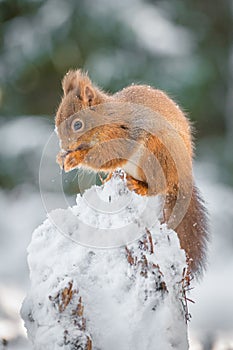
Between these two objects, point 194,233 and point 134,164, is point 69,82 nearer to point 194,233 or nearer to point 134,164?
point 134,164

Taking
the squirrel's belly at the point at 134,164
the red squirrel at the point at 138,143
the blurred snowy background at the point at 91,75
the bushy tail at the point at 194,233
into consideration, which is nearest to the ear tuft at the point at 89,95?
the red squirrel at the point at 138,143

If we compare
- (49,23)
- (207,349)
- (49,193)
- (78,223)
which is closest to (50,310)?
(78,223)

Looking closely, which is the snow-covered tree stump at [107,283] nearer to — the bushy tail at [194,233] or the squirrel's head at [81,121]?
the bushy tail at [194,233]

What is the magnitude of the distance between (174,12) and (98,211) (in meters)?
3.43

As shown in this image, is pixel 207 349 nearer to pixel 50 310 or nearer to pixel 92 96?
pixel 50 310

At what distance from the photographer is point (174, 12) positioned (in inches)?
184

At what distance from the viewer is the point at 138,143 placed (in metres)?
2.09

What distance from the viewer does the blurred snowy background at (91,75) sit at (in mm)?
4145

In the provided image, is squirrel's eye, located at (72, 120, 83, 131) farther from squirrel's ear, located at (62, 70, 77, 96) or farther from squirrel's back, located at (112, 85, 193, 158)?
squirrel's back, located at (112, 85, 193, 158)

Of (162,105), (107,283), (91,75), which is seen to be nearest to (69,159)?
(162,105)

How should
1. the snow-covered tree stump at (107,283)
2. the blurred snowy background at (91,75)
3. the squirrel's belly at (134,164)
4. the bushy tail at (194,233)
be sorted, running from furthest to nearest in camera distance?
the blurred snowy background at (91,75) < the squirrel's belly at (134,164) < the bushy tail at (194,233) < the snow-covered tree stump at (107,283)

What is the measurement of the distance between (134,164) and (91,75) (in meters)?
2.06

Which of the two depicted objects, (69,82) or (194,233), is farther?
(69,82)

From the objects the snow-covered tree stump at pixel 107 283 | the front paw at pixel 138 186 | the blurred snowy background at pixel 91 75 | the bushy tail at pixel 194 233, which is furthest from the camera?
the blurred snowy background at pixel 91 75
